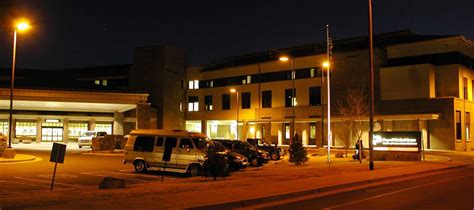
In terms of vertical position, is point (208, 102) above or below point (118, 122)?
above

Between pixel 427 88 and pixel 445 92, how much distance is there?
155 inches

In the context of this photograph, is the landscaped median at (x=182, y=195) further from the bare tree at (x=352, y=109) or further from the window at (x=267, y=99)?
the window at (x=267, y=99)

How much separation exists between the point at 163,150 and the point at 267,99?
171 ft

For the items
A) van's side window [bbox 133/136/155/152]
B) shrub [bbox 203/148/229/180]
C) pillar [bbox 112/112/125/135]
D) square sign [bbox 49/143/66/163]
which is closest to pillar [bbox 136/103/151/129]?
A: pillar [bbox 112/112/125/135]

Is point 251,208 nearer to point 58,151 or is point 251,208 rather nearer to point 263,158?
point 58,151

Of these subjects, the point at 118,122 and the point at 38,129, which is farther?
the point at 38,129

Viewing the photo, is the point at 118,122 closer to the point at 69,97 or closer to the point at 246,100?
the point at 69,97

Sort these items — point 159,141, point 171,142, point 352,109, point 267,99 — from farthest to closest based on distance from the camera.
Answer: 1. point 267,99
2. point 352,109
3. point 159,141
4. point 171,142

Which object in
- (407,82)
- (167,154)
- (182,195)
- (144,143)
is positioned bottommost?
(182,195)

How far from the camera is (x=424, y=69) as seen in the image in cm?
5809

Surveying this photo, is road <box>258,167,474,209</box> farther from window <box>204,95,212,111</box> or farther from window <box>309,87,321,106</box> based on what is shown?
window <box>204,95,212,111</box>

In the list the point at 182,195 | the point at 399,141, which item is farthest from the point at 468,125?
the point at 182,195

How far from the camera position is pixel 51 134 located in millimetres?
68812

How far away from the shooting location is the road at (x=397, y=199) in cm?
1340
